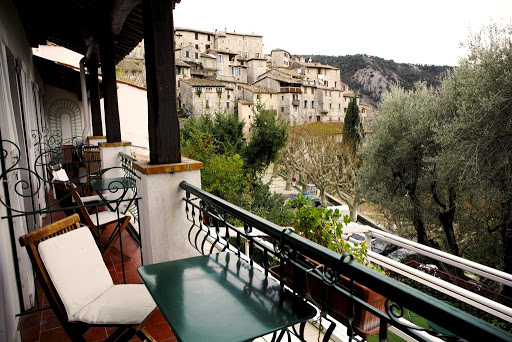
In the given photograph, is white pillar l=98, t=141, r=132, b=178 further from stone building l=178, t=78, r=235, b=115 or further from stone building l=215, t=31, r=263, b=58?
stone building l=215, t=31, r=263, b=58

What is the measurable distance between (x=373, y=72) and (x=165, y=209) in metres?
63.4

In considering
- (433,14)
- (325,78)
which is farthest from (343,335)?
(325,78)

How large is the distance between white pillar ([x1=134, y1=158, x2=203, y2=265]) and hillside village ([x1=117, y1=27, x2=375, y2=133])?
24.2 meters

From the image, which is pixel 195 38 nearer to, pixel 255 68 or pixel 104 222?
pixel 255 68

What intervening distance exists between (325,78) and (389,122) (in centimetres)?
4655

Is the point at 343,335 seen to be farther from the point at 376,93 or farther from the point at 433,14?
the point at 376,93

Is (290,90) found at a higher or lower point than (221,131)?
higher

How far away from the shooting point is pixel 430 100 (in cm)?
1148

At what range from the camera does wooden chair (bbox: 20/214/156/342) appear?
166 centimetres

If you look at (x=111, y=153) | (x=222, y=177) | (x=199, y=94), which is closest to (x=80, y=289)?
(x=111, y=153)

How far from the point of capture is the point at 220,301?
1.38 metres

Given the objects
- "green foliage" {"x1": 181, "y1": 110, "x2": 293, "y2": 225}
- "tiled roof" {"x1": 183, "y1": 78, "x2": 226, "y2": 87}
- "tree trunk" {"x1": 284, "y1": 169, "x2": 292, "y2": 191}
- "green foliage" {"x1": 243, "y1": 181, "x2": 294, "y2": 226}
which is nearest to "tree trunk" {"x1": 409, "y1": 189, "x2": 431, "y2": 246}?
"green foliage" {"x1": 243, "y1": 181, "x2": 294, "y2": 226}

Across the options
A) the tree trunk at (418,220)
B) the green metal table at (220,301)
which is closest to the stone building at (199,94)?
the tree trunk at (418,220)

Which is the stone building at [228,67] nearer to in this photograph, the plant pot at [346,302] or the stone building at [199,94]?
the stone building at [199,94]
